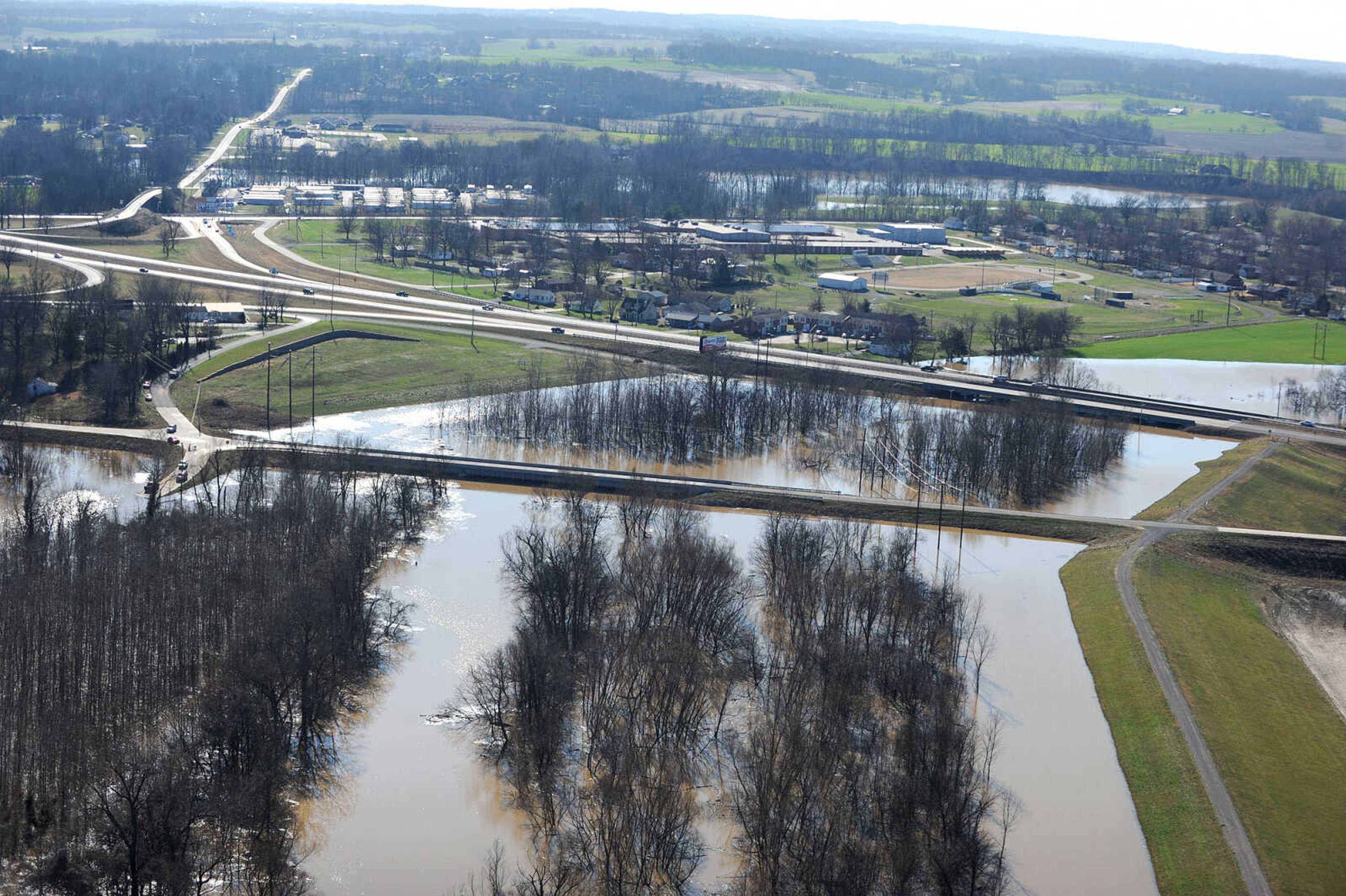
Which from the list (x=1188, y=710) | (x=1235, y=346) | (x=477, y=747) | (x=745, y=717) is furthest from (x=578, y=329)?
(x=1188, y=710)

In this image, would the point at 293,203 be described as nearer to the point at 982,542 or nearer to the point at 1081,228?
the point at 1081,228

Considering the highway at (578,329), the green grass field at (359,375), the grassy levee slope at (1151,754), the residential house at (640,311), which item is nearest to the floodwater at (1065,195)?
the residential house at (640,311)

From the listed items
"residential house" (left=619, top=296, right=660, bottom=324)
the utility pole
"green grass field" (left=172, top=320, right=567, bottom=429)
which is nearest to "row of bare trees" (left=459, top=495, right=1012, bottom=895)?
the utility pole

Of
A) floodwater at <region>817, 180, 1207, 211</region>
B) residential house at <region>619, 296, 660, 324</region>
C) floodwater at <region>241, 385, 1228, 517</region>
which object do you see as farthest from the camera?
floodwater at <region>817, 180, 1207, 211</region>

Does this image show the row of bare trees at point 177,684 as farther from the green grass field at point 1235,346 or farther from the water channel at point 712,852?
the green grass field at point 1235,346

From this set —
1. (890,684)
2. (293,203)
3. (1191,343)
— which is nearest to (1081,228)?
(1191,343)

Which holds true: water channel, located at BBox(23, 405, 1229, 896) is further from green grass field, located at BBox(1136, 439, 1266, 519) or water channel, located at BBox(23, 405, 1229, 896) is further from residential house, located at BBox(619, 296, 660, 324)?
residential house, located at BBox(619, 296, 660, 324)
